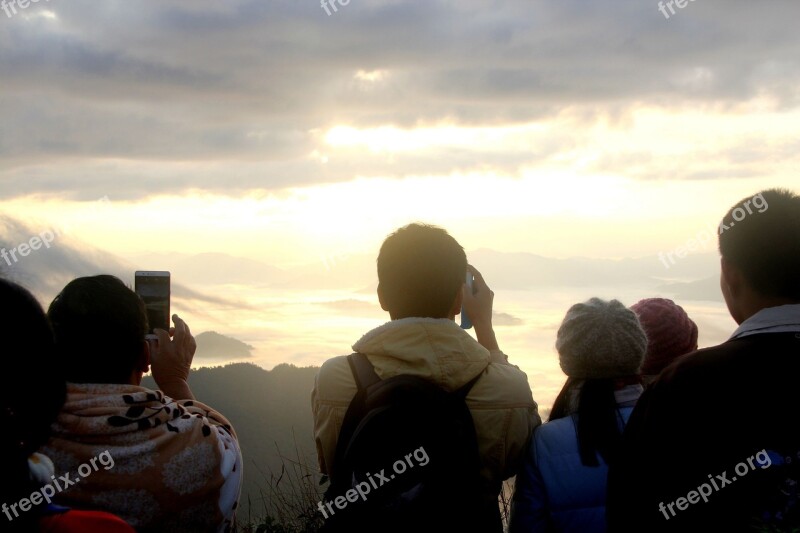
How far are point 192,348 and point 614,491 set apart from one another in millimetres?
2045

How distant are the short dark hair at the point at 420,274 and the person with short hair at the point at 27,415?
1759mm

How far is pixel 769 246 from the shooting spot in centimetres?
305

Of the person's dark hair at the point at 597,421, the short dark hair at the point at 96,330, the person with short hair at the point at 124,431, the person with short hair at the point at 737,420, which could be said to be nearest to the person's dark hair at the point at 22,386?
the person with short hair at the point at 124,431

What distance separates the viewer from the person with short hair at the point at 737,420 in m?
2.82

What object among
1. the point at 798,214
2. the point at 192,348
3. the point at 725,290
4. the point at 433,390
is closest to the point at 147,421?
the point at 192,348

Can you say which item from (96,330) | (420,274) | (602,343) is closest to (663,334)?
(602,343)

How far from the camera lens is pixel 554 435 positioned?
363 centimetres

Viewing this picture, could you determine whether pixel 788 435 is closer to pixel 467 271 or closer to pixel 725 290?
pixel 725 290

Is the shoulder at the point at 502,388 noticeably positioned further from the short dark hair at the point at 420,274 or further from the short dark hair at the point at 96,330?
the short dark hair at the point at 96,330

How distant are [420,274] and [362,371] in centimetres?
50

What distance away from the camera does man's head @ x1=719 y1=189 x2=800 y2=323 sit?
3.03 metres

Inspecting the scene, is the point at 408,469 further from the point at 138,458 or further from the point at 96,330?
the point at 96,330

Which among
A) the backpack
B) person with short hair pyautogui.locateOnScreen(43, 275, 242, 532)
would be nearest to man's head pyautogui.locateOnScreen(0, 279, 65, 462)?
person with short hair pyautogui.locateOnScreen(43, 275, 242, 532)
